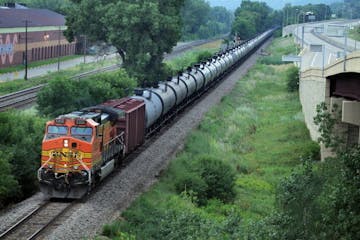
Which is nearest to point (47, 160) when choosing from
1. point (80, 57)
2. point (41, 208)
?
point (41, 208)

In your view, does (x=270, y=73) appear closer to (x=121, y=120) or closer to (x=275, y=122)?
(x=275, y=122)

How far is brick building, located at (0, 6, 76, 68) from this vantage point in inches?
3435

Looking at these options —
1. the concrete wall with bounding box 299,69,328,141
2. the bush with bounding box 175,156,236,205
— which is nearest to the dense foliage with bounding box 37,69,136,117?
the concrete wall with bounding box 299,69,328,141

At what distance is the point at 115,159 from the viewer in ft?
98.5

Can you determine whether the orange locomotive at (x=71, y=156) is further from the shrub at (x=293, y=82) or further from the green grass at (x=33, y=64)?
the green grass at (x=33, y=64)

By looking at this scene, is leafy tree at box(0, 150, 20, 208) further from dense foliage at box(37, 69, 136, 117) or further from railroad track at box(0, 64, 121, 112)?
railroad track at box(0, 64, 121, 112)

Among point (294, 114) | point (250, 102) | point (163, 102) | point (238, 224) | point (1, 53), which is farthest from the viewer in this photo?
point (1, 53)

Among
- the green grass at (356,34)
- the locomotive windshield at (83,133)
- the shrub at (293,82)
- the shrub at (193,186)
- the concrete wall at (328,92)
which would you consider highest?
the green grass at (356,34)

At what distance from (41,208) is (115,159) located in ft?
20.4

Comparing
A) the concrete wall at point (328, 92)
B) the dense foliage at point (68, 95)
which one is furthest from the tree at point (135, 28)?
the concrete wall at point (328, 92)

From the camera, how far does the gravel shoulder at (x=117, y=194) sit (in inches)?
875

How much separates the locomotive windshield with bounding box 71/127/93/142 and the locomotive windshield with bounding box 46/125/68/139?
33cm

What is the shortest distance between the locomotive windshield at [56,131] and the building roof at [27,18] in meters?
63.2

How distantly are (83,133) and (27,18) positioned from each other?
77.1m
